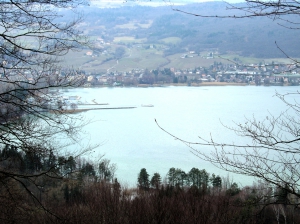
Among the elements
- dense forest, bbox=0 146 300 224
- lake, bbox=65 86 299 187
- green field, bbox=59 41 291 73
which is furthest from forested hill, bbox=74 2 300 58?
dense forest, bbox=0 146 300 224

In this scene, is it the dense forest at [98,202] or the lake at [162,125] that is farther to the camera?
the lake at [162,125]

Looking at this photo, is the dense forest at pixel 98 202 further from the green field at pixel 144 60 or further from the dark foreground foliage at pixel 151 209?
the green field at pixel 144 60

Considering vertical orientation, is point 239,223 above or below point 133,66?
below

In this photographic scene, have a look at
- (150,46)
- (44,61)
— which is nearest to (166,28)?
(150,46)

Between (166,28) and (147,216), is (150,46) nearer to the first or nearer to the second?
(166,28)

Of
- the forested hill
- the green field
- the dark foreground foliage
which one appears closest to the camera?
the dark foreground foliage

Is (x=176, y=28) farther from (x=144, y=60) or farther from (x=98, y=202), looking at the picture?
(x=98, y=202)

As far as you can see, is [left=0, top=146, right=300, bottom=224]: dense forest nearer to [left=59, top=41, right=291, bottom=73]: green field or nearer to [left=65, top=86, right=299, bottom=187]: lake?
[left=65, top=86, right=299, bottom=187]: lake

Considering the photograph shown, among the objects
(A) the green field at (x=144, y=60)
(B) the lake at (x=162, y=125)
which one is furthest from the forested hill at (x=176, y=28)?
(B) the lake at (x=162, y=125)

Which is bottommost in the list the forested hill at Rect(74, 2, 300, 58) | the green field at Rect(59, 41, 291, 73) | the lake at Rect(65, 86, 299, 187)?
the lake at Rect(65, 86, 299, 187)
